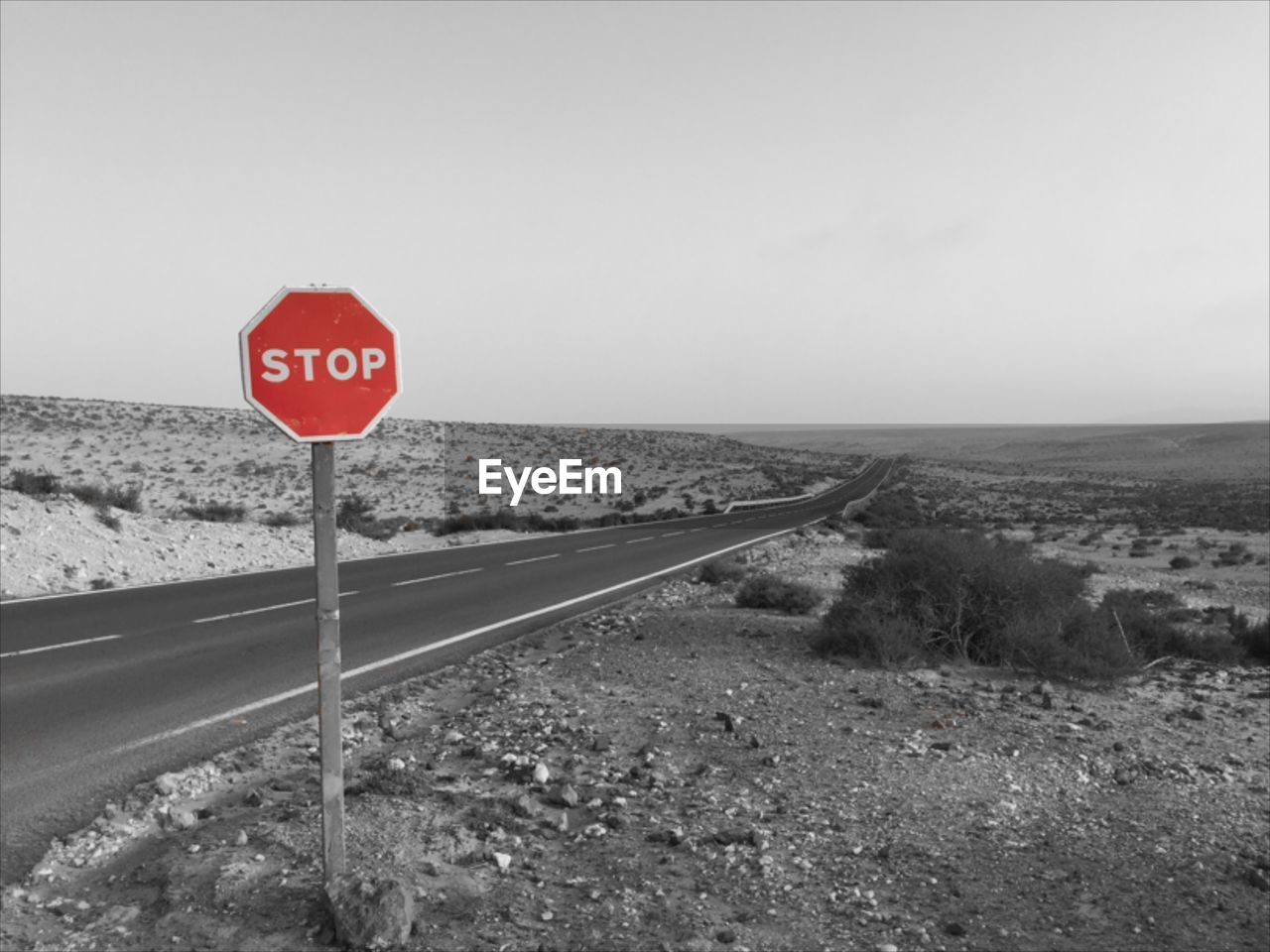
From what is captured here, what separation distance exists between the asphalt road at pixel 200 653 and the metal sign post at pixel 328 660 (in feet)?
6.44

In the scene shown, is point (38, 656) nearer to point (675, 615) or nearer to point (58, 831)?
point (58, 831)

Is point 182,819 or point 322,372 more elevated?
point 322,372

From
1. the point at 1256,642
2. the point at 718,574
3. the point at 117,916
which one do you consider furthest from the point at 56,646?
the point at 1256,642

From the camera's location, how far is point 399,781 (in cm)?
550

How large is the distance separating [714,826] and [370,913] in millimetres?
2023

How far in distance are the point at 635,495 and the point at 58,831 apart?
42952 millimetres

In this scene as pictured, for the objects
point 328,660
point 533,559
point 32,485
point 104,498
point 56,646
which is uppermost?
point 328,660

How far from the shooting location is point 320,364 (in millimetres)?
3664

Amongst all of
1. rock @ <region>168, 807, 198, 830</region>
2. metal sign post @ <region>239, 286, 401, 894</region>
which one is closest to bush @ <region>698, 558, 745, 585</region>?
rock @ <region>168, 807, 198, 830</region>

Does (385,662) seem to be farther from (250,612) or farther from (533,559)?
(533,559)

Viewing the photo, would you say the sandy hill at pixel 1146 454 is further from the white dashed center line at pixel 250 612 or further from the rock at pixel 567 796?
the rock at pixel 567 796

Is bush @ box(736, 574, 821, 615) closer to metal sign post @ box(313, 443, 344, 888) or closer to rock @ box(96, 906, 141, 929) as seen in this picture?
metal sign post @ box(313, 443, 344, 888)

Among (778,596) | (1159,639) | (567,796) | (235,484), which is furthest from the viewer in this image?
(235,484)

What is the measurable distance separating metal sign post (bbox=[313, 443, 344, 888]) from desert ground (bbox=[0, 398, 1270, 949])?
209 millimetres
